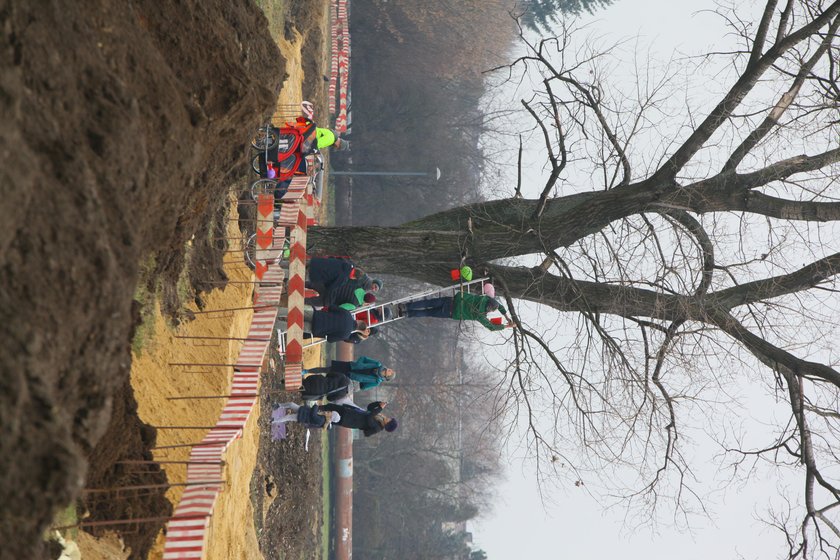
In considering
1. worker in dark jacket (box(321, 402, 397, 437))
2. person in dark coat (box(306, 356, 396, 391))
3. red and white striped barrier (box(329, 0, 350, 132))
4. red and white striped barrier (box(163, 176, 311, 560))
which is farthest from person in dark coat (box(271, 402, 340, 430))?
red and white striped barrier (box(329, 0, 350, 132))

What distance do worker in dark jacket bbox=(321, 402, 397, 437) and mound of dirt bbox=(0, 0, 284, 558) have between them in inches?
285

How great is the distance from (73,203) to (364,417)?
8937 millimetres

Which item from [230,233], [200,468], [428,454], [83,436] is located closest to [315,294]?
[230,233]

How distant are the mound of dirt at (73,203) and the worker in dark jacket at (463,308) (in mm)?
5869

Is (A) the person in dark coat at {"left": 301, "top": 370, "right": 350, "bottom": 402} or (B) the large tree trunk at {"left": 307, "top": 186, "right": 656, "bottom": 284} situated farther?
(A) the person in dark coat at {"left": 301, "top": 370, "right": 350, "bottom": 402}

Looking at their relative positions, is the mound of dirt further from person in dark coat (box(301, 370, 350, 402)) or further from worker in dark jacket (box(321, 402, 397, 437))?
worker in dark jacket (box(321, 402, 397, 437))

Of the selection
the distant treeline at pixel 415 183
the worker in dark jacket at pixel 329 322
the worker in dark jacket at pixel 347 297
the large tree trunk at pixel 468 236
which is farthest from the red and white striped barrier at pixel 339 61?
the worker in dark jacket at pixel 329 322

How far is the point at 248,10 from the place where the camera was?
6281 mm

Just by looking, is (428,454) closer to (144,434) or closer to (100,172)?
(144,434)

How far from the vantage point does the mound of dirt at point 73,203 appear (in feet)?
9.00

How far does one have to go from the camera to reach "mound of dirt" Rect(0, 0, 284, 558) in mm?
2744

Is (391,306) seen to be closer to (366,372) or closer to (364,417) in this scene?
(366,372)

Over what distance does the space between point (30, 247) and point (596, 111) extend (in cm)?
789

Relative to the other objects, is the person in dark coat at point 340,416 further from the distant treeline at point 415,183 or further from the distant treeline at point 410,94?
the distant treeline at point 410,94
